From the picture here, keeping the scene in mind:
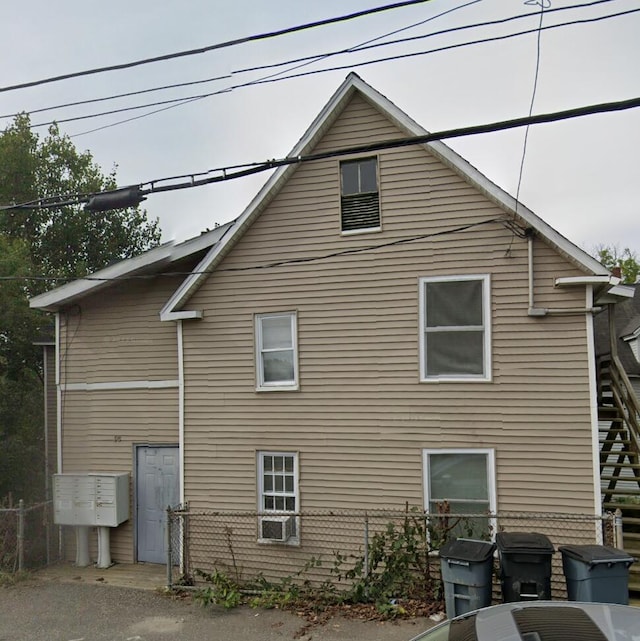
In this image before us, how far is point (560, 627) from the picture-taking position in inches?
127

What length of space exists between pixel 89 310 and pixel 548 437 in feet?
29.2

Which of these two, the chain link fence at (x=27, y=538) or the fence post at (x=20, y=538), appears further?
the chain link fence at (x=27, y=538)

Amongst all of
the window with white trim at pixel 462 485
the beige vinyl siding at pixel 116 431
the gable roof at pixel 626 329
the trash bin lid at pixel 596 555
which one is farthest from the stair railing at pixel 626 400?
the beige vinyl siding at pixel 116 431

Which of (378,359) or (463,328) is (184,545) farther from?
(463,328)

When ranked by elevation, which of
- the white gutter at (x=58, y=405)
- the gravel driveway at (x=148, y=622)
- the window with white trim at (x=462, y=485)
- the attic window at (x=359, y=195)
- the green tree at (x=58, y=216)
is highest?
the green tree at (x=58, y=216)

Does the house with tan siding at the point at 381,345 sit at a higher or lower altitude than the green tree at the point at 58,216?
lower

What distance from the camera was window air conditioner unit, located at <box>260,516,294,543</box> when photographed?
919 centimetres

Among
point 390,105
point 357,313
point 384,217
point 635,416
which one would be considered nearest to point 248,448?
point 357,313

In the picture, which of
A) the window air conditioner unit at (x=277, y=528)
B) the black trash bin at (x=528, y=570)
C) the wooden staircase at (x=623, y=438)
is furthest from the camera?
the wooden staircase at (x=623, y=438)

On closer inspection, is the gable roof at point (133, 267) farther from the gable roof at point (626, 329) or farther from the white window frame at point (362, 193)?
the gable roof at point (626, 329)

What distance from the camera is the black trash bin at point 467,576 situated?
274 inches

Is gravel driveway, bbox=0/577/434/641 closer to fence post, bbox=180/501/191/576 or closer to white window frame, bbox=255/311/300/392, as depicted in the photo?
fence post, bbox=180/501/191/576

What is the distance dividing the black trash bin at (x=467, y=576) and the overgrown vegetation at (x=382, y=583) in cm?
76

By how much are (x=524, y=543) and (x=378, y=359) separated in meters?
3.34
